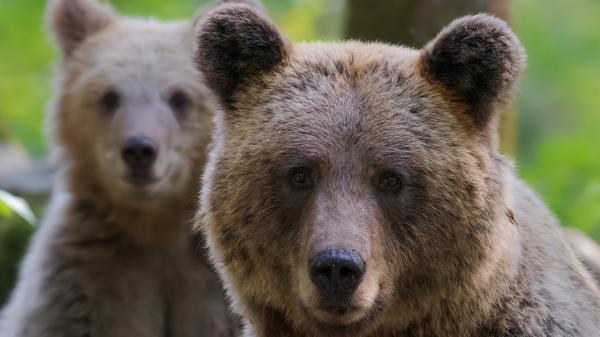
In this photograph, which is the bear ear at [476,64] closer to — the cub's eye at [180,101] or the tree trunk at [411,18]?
the tree trunk at [411,18]

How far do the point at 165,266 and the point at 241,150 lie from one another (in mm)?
3375

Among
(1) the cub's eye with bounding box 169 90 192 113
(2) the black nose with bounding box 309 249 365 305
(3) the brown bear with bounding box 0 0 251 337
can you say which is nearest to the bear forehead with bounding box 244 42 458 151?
(2) the black nose with bounding box 309 249 365 305

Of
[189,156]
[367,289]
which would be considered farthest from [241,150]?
[189,156]

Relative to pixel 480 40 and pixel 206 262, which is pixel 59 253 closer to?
pixel 206 262

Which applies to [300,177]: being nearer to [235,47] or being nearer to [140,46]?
[235,47]

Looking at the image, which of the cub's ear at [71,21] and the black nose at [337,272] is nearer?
the black nose at [337,272]

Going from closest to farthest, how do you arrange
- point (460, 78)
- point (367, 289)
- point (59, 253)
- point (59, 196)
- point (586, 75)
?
point (367, 289) → point (460, 78) → point (59, 253) → point (59, 196) → point (586, 75)

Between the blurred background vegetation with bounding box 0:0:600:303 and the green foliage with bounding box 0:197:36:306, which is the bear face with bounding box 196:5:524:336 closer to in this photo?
the blurred background vegetation with bounding box 0:0:600:303

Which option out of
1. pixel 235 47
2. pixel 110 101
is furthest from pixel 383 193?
pixel 110 101

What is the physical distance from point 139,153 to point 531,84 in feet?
32.4

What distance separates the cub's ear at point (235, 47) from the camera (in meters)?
5.36

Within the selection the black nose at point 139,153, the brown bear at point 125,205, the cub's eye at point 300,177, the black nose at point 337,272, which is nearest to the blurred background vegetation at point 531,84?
the brown bear at point 125,205

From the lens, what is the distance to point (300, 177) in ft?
16.7

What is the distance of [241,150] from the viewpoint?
17.3 ft
